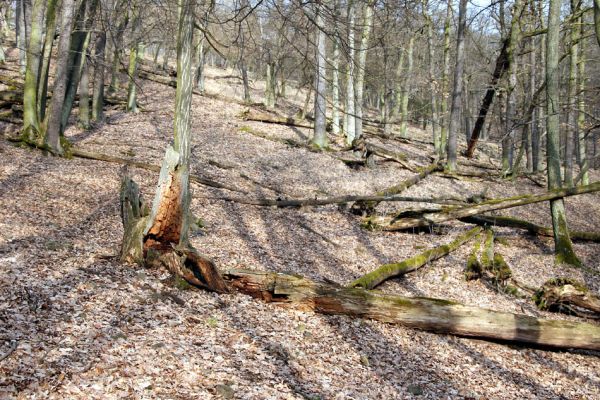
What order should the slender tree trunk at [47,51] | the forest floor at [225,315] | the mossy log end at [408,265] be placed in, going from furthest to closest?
1. the slender tree trunk at [47,51]
2. the mossy log end at [408,265]
3. the forest floor at [225,315]

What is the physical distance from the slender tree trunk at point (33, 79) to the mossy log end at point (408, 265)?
9.38 meters

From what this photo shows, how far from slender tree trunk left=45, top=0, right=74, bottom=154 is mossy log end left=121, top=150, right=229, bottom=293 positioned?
22.1 feet

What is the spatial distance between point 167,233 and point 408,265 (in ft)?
15.1

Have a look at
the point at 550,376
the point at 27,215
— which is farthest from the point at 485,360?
the point at 27,215

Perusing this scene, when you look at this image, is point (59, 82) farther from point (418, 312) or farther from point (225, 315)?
point (418, 312)

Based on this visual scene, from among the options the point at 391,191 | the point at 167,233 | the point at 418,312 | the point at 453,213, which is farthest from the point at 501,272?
the point at 167,233

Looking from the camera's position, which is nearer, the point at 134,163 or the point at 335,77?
the point at 134,163

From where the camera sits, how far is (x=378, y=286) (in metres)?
8.12

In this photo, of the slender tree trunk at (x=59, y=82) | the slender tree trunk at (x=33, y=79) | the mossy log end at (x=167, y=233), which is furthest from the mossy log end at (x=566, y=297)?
the slender tree trunk at (x=33, y=79)

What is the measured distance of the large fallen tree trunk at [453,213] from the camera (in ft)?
33.8

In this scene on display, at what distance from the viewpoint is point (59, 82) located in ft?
38.7

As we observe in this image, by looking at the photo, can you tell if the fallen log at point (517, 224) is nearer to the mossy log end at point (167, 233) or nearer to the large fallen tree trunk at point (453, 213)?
the large fallen tree trunk at point (453, 213)

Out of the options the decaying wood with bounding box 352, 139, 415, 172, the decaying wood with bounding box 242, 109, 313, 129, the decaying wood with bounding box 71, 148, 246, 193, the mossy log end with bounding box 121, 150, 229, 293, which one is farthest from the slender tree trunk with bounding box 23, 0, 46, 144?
the decaying wood with bounding box 242, 109, 313, 129

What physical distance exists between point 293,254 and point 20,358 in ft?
18.4
